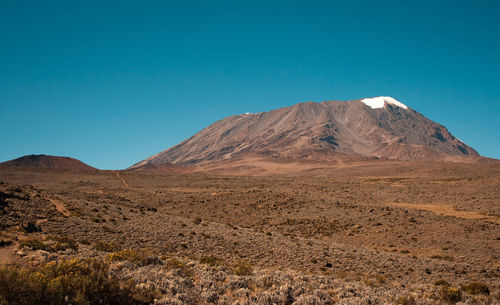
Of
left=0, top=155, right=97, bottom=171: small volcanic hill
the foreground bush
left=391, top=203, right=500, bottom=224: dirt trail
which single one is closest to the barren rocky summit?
the foreground bush

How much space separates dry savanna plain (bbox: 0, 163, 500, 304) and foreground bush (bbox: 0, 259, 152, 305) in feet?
0.13

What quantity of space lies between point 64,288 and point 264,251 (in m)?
11.3

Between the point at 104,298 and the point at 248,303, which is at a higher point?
the point at 104,298

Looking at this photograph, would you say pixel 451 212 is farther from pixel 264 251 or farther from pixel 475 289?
pixel 264 251

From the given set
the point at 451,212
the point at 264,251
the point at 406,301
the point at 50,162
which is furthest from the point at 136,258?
the point at 50,162

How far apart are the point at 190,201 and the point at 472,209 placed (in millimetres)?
32192

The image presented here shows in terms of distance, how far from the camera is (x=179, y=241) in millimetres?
16719

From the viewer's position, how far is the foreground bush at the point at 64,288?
Answer: 5555mm

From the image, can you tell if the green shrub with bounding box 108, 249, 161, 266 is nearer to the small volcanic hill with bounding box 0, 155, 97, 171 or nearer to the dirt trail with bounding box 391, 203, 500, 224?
the dirt trail with bounding box 391, 203, 500, 224

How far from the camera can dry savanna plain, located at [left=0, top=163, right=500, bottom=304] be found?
26.2 ft

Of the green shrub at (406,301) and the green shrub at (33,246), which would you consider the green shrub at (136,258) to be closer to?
the green shrub at (33,246)

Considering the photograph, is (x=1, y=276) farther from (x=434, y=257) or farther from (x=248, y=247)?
(x=434, y=257)

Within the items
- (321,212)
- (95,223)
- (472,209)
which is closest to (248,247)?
(95,223)

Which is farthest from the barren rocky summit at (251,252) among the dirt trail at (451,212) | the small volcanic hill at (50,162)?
the small volcanic hill at (50,162)
